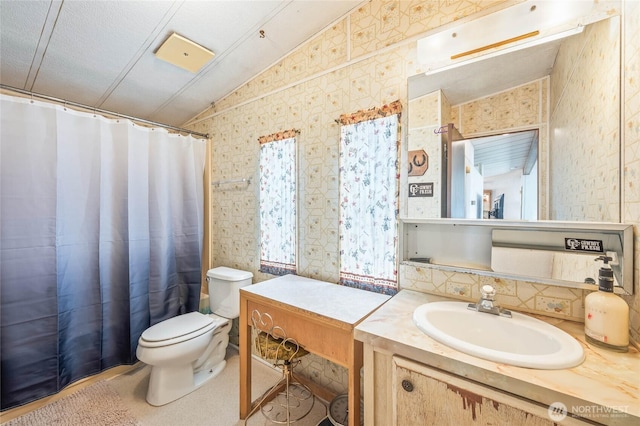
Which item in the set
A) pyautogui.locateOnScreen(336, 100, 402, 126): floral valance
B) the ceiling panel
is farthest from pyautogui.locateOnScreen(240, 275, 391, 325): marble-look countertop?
the ceiling panel

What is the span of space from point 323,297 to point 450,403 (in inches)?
28.3

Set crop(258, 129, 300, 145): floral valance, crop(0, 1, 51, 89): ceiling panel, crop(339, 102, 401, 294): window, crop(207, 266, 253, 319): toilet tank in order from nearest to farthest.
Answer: crop(0, 1, 51, 89): ceiling panel
crop(339, 102, 401, 294): window
crop(258, 129, 300, 145): floral valance
crop(207, 266, 253, 319): toilet tank

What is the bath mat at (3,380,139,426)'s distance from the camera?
1494 mm

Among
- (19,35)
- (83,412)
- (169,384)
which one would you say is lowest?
(83,412)

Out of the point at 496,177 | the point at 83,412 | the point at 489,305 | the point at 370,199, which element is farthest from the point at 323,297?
the point at 83,412

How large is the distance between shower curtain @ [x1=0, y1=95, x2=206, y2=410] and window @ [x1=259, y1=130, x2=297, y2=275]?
72 centimetres

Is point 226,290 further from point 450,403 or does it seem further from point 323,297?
point 450,403

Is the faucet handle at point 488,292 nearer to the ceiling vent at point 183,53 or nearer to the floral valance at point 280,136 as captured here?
the floral valance at point 280,136

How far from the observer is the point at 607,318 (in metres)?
0.78

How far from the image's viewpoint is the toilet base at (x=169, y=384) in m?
1.64

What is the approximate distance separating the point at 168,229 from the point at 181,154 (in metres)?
0.67

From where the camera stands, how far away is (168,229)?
213 cm

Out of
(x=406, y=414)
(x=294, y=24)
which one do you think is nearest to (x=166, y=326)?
(x=406, y=414)

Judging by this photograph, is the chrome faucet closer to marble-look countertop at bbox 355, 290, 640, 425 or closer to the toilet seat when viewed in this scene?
marble-look countertop at bbox 355, 290, 640, 425
